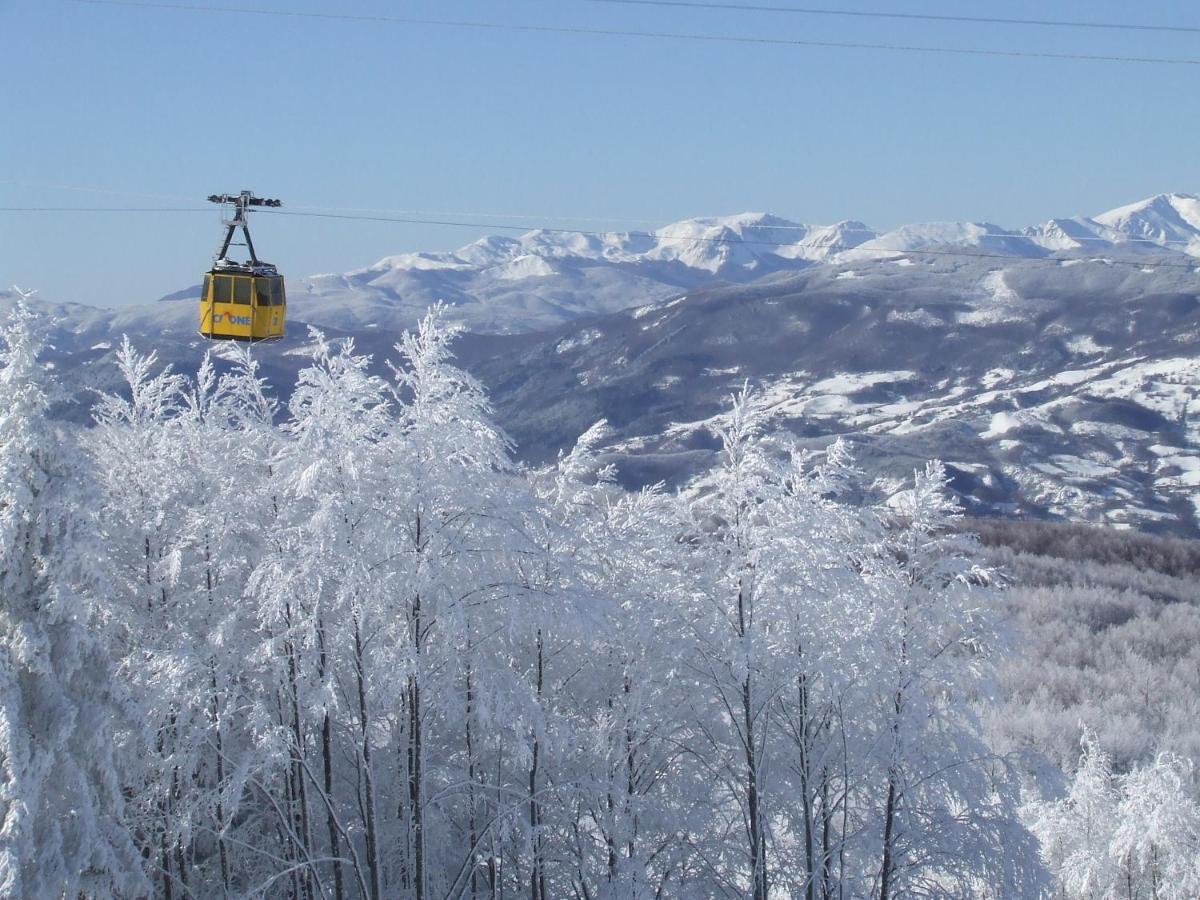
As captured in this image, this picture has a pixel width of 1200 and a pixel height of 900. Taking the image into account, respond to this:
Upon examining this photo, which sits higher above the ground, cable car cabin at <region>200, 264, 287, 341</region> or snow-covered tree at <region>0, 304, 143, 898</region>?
cable car cabin at <region>200, 264, 287, 341</region>

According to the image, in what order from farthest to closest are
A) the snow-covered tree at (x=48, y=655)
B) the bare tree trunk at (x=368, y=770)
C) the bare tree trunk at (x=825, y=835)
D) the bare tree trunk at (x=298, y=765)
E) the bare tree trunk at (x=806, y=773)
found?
the bare tree trunk at (x=825, y=835), the bare tree trunk at (x=806, y=773), the bare tree trunk at (x=298, y=765), the bare tree trunk at (x=368, y=770), the snow-covered tree at (x=48, y=655)

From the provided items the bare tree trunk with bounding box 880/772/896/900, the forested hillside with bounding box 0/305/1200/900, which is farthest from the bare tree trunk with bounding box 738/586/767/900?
the bare tree trunk with bounding box 880/772/896/900

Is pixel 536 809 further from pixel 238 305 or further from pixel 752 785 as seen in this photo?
pixel 238 305

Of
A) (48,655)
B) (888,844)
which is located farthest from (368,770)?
(888,844)

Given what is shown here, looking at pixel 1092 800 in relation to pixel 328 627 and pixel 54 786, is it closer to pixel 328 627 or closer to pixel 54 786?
Answer: pixel 328 627

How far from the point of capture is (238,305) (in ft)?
63.1

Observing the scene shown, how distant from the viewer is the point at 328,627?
1266 centimetres

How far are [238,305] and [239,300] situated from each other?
9 cm

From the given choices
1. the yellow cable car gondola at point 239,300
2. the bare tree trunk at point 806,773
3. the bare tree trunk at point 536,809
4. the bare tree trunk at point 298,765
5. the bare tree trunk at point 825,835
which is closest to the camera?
the bare tree trunk at point 298,765

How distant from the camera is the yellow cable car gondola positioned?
1903 centimetres

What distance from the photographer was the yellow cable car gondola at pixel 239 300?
19.0 m

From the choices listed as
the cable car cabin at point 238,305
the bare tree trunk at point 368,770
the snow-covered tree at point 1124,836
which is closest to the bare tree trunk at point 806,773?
the bare tree trunk at point 368,770

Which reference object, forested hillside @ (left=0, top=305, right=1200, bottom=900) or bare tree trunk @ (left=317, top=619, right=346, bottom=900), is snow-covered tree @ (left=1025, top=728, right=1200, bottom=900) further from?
bare tree trunk @ (left=317, top=619, right=346, bottom=900)

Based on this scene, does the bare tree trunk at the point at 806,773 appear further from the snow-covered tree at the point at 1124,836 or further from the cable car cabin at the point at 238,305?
the cable car cabin at the point at 238,305
